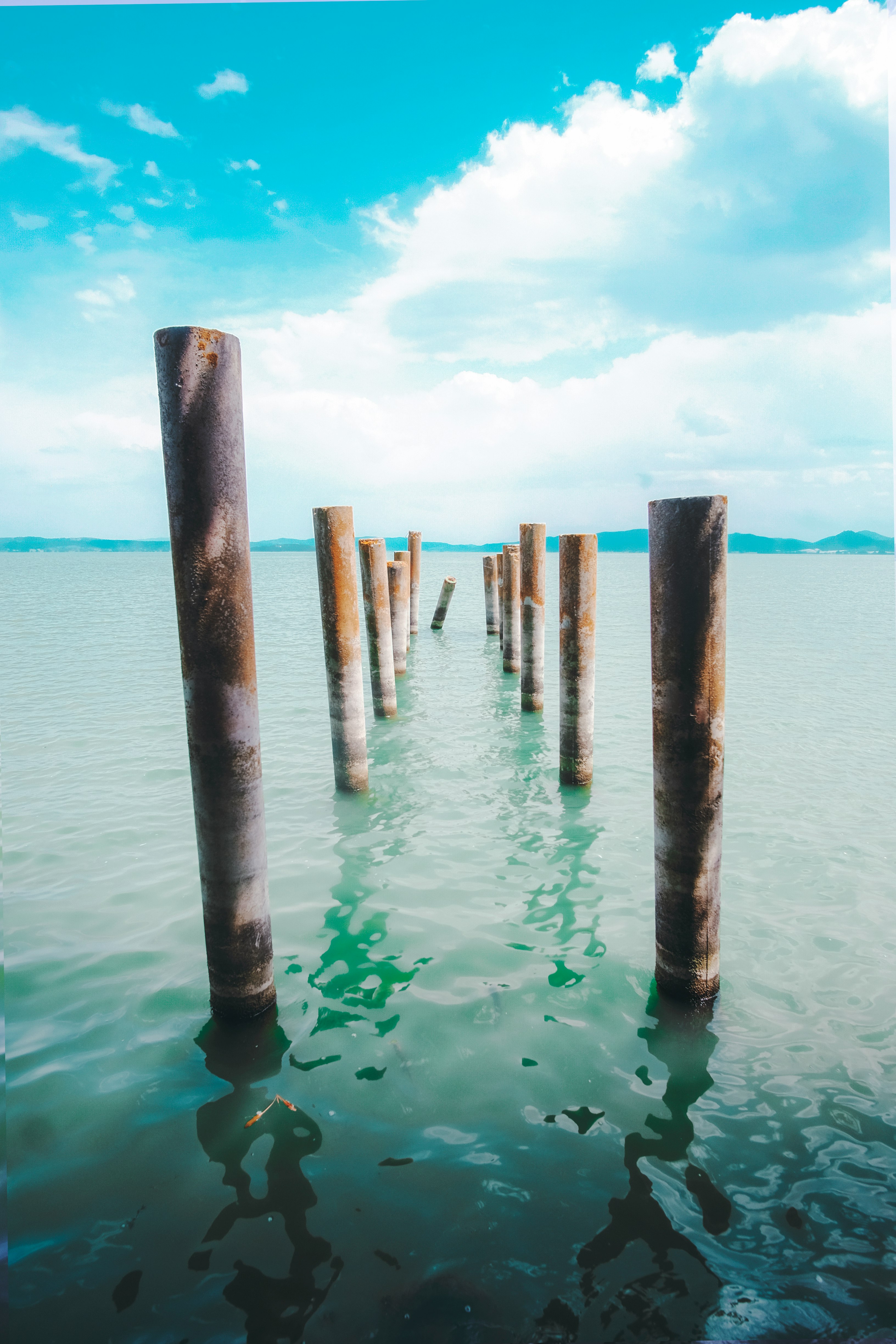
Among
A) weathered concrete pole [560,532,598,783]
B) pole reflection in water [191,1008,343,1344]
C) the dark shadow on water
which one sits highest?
weathered concrete pole [560,532,598,783]

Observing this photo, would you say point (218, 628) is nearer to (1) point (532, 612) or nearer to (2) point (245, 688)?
(2) point (245, 688)

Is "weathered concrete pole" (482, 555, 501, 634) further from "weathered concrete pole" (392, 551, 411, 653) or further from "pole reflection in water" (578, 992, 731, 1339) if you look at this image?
"pole reflection in water" (578, 992, 731, 1339)

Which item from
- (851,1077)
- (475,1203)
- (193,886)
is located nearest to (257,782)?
(475,1203)

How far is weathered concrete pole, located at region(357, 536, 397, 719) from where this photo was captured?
9727 millimetres

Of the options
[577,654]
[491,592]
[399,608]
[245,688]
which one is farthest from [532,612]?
[491,592]

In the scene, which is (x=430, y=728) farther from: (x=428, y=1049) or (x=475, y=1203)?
(x=475, y=1203)

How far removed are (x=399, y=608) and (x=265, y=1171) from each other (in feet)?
36.9

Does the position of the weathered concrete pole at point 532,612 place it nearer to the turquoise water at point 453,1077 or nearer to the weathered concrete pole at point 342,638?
the turquoise water at point 453,1077

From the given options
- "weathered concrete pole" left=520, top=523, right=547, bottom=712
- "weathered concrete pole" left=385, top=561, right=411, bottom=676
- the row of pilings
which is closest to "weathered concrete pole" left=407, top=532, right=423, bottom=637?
"weathered concrete pole" left=385, top=561, right=411, bottom=676

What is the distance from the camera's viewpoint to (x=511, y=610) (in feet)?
48.5

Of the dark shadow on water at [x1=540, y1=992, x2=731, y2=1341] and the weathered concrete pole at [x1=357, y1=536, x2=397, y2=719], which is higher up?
the weathered concrete pole at [x1=357, y1=536, x2=397, y2=719]

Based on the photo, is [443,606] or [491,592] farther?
[443,606]

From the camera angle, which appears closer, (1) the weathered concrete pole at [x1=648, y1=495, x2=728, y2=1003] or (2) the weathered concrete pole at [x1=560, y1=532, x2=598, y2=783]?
(1) the weathered concrete pole at [x1=648, y1=495, x2=728, y2=1003]

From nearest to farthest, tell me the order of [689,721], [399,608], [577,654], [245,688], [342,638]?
[245,688], [689,721], [342,638], [577,654], [399,608]
